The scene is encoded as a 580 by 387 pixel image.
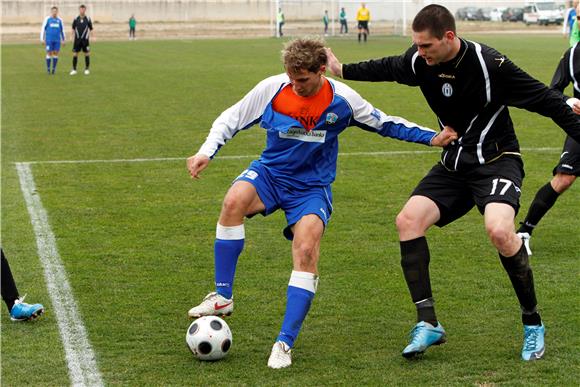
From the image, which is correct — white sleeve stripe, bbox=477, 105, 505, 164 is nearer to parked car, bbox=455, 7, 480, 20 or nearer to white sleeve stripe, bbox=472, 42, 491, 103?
white sleeve stripe, bbox=472, 42, 491, 103

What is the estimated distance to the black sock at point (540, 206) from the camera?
8242 mm

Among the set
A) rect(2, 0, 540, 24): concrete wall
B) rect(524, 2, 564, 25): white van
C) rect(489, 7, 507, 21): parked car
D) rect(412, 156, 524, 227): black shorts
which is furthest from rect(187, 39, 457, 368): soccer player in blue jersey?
rect(489, 7, 507, 21): parked car

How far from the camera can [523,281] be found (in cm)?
565

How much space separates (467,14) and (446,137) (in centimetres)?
6783

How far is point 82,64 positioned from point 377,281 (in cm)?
2793

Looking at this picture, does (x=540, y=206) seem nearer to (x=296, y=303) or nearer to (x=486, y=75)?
(x=486, y=75)

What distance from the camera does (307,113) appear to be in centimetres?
592

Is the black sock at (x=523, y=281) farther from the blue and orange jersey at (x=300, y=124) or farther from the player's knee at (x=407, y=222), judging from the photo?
the blue and orange jersey at (x=300, y=124)

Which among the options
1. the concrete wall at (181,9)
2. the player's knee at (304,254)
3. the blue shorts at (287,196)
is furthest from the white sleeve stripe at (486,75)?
the concrete wall at (181,9)

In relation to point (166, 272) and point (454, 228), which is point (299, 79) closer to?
point (166, 272)

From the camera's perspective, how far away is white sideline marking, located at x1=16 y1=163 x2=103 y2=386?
5.38 m

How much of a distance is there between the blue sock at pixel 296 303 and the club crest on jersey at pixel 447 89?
1.32 metres

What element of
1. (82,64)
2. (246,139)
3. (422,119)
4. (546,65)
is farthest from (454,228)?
(82,64)

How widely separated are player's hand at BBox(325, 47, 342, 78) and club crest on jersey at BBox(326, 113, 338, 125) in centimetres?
29
